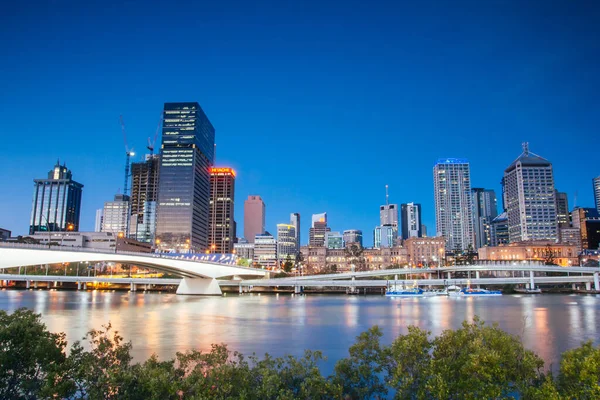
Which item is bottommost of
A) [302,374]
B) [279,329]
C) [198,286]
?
[279,329]

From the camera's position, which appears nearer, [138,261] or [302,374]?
[302,374]

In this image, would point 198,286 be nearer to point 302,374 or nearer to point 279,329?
point 279,329

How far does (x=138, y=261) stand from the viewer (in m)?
89.2

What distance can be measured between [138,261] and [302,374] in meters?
80.9

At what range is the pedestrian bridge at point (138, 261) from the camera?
58.6 meters

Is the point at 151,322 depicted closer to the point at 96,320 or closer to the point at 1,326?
the point at 96,320

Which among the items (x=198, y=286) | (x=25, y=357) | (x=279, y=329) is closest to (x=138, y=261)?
(x=198, y=286)

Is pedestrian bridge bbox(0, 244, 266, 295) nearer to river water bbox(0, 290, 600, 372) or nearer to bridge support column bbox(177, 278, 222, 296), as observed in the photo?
bridge support column bbox(177, 278, 222, 296)

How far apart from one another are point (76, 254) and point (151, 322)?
2019 cm

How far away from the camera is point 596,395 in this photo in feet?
38.2

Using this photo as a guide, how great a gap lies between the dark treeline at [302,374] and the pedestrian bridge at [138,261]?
1898 inches

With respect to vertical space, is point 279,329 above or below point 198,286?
below

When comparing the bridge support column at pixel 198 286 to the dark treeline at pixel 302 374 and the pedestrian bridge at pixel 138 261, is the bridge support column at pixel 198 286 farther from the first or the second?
the dark treeline at pixel 302 374

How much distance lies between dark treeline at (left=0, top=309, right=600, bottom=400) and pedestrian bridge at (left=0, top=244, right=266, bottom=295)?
4822 centimetres
